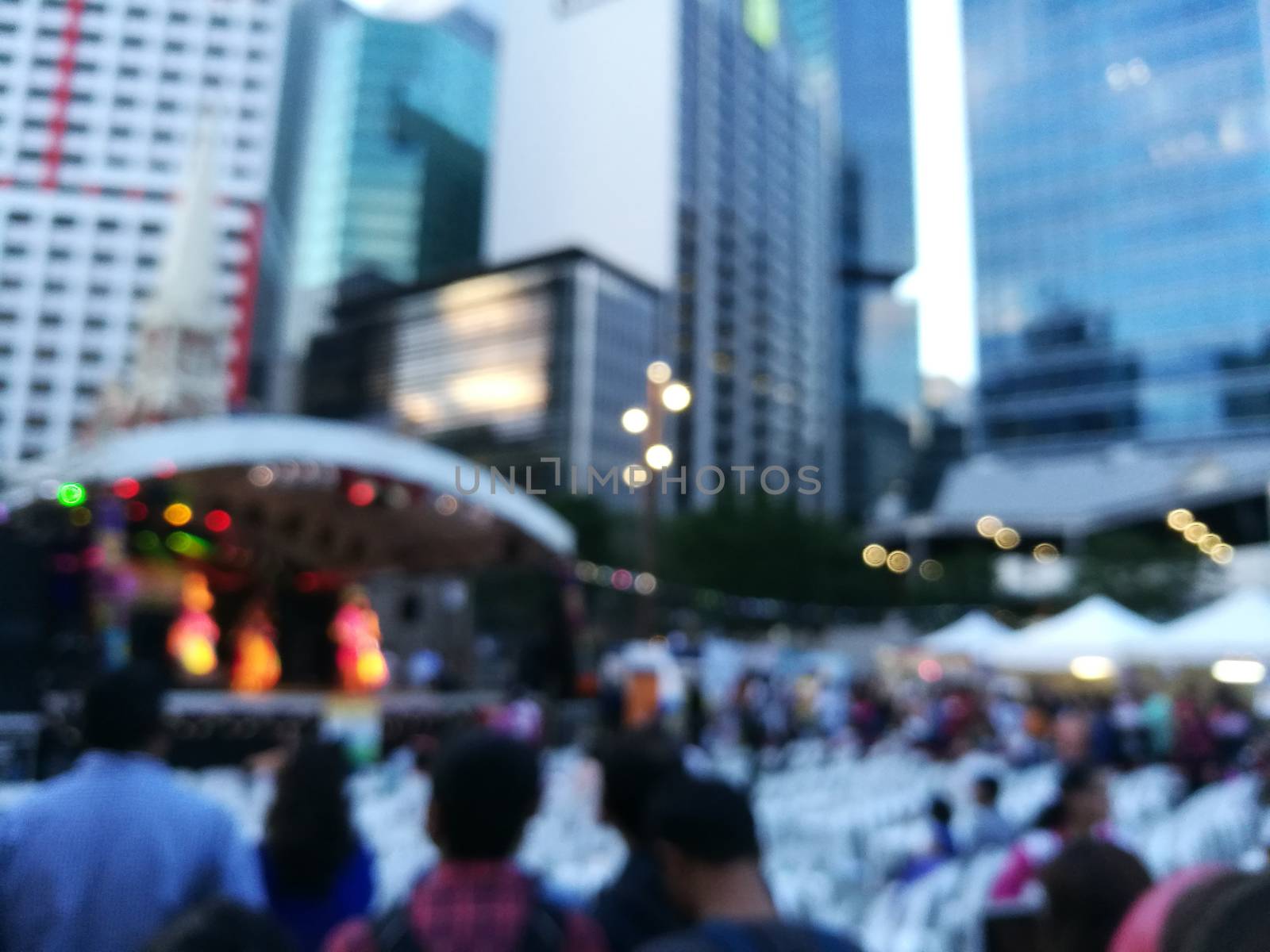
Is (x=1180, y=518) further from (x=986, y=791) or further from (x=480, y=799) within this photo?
(x=480, y=799)

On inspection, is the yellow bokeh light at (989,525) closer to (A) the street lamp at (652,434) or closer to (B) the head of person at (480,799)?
(A) the street lamp at (652,434)

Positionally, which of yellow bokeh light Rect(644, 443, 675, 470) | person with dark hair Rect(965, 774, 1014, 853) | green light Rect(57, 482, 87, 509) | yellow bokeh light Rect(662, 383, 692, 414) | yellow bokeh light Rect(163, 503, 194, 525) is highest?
yellow bokeh light Rect(662, 383, 692, 414)

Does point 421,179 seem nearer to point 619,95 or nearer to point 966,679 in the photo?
point 619,95

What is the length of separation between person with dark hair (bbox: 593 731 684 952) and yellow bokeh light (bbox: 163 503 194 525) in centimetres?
1408

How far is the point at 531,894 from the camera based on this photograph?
1779 mm

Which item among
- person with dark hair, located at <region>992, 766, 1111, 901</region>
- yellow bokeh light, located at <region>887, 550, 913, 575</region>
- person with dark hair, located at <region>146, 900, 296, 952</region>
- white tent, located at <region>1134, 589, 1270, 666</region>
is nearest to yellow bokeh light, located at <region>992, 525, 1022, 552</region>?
yellow bokeh light, located at <region>887, 550, 913, 575</region>

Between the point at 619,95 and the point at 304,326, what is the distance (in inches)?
1618

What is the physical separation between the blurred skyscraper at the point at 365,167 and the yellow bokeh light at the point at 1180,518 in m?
67.7

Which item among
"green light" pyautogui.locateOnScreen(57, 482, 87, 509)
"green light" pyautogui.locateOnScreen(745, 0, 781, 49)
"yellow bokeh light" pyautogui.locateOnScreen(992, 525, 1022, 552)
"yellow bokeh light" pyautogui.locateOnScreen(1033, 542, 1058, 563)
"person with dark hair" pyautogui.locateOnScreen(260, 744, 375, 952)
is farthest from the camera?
"yellow bokeh light" pyautogui.locateOnScreen(992, 525, 1022, 552)

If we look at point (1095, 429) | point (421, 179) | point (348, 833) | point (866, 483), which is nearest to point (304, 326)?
point (421, 179)

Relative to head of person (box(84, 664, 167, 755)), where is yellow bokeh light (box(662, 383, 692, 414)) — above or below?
above

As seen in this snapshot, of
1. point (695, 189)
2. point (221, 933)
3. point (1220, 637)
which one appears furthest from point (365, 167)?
point (221, 933)

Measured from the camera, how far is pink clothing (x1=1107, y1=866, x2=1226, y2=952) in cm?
149

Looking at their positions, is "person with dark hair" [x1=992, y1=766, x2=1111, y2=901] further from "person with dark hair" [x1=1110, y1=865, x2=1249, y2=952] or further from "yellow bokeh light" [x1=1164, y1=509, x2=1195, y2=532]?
"yellow bokeh light" [x1=1164, y1=509, x2=1195, y2=532]
